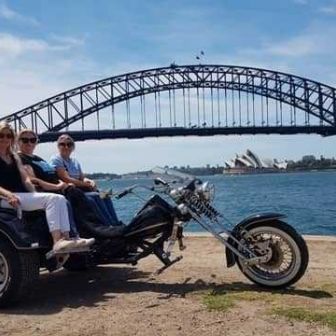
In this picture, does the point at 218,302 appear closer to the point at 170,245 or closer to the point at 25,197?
the point at 170,245

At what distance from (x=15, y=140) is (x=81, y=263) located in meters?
1.35

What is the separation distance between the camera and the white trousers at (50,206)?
5230 millimetres

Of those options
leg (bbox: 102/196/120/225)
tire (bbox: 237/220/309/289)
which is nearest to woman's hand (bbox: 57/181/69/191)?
leg (bbox: 102/196/120/225)

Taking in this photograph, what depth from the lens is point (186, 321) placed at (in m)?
4.56

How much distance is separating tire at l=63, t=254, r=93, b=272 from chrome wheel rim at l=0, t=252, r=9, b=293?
719 millimetres

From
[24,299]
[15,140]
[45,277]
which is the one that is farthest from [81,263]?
[15,140]

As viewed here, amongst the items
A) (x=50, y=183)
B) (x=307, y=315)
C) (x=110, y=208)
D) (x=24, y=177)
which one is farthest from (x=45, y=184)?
(x=307, y=315)

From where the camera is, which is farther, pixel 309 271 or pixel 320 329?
pixel 309 271

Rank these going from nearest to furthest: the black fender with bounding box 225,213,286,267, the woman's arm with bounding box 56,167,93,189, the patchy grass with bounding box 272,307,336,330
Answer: the patchy grass with bounding box 272,307,336,330, the black fender with bounding box 225,213,286,267, the woman's arm with bounding box 56,167,93,189

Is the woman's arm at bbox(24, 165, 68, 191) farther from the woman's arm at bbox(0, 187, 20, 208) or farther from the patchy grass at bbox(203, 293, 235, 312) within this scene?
the patchy grass at bbox(203, 293, 235, 312)

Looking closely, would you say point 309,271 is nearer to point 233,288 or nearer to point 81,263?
point 233,288

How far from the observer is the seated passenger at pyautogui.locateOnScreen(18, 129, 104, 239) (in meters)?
5.79

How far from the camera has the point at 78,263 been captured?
634cm

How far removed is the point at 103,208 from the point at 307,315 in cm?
229
